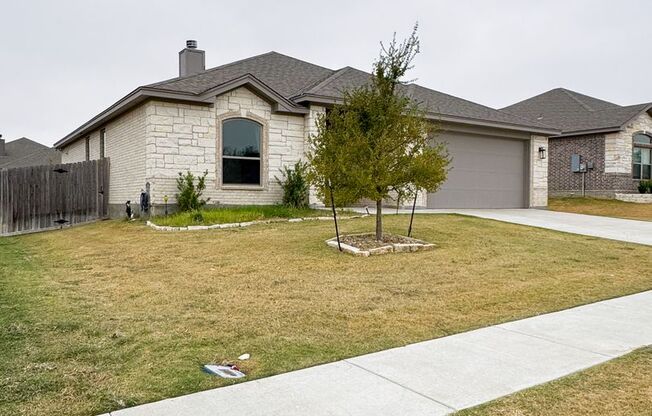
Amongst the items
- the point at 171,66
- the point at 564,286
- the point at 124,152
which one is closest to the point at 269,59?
Answer: the point at 124,152

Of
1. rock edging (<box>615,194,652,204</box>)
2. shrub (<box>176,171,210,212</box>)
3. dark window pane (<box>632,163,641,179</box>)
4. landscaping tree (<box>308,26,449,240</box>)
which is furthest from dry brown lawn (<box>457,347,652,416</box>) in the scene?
dark window pane (<box>632,163,641,179</box>)

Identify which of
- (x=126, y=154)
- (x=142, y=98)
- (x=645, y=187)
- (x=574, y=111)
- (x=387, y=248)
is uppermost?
(x=574, y=111)

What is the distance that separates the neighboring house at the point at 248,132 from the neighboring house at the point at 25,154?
56.9 ft

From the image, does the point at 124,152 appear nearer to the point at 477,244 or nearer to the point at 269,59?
the point at 269,59

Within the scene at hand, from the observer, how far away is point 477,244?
32.9ft

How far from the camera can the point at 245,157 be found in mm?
14742

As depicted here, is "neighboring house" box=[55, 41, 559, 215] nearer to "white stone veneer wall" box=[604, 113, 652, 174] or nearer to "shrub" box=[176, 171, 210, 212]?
"shrub" box=[176, 171, 210, 212]

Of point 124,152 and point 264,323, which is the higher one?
point 124,152

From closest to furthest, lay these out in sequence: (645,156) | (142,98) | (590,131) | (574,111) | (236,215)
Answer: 1. (236,215)
2. (142,98)
3. (590,131)
4. (645,156)
5. (574,111)

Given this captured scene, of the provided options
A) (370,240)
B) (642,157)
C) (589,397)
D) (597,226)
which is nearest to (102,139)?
(370,240)

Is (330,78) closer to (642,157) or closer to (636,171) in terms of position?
(636,171)

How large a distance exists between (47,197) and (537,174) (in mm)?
17689

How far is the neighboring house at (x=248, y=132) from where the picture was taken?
13.6 meters

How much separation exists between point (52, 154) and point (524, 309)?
36.6m
